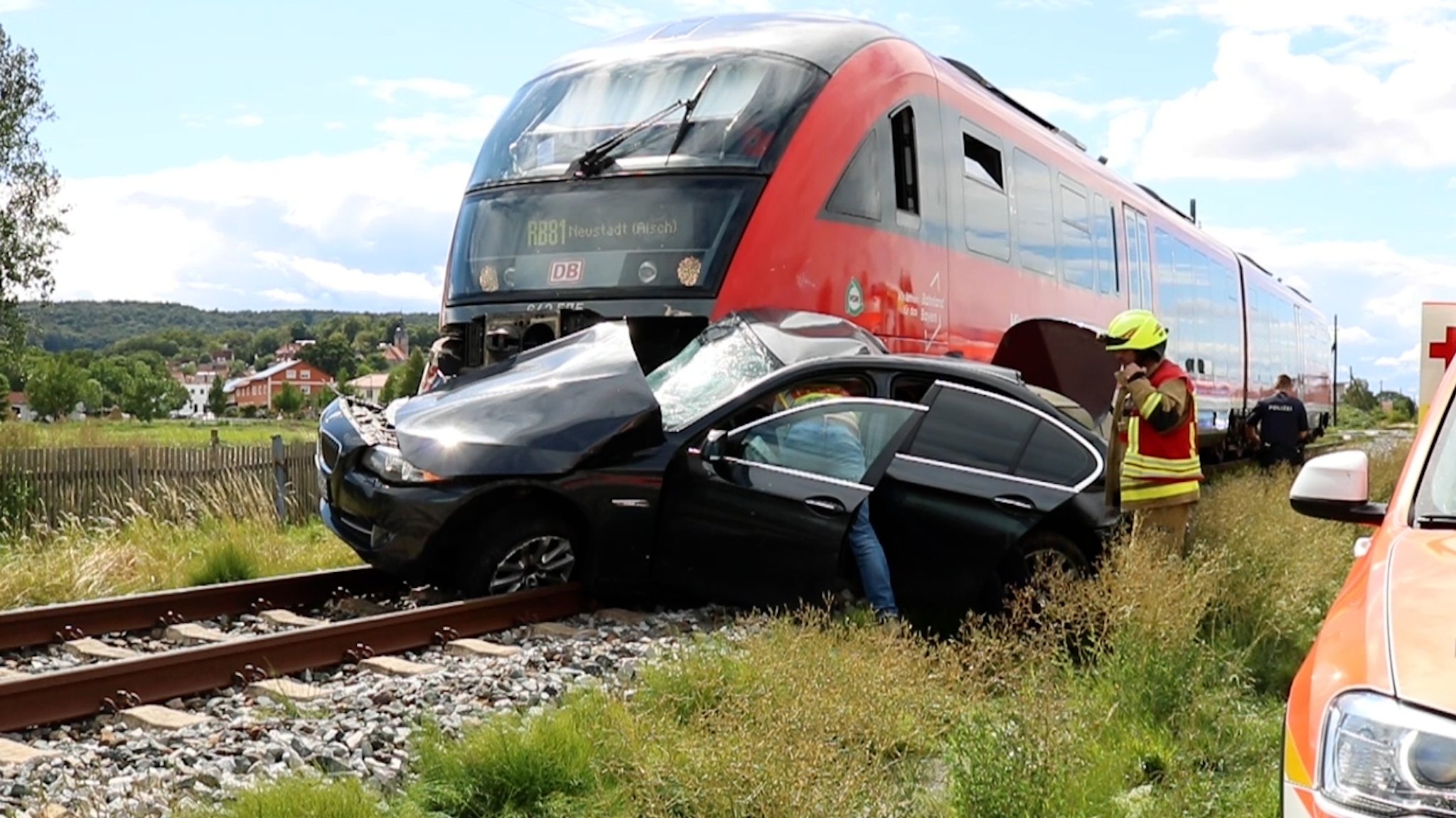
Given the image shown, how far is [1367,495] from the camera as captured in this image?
4.38 meters

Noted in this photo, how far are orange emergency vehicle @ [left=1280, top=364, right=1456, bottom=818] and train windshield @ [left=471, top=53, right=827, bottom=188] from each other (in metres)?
7.50

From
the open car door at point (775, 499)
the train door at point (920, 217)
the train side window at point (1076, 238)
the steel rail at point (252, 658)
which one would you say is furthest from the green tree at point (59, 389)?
the open car door at point (775, 499)

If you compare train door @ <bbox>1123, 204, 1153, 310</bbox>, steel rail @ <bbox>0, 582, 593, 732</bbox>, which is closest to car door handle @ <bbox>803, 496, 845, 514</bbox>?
steel rail @ <bbox>0, 582, 593, 732</bbox>

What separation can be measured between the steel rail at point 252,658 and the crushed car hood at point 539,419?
2.47 ft

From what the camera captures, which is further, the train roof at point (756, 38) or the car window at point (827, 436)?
the train roof at point (756, 38)

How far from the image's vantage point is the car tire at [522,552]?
339 inches

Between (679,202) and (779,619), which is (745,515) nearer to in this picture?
(779,619)

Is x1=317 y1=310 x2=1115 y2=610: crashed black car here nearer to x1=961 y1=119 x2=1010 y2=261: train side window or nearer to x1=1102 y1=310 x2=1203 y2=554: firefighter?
x1=1102 y1=310 x2=1203 y2=554: firefighter

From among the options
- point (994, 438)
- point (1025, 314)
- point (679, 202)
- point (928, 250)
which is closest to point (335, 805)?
point (994, 438)

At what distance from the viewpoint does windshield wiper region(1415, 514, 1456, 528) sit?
3.93 metres

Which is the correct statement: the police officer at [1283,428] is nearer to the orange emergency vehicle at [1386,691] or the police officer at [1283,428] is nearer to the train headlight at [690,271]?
the train headlight at [690,271]

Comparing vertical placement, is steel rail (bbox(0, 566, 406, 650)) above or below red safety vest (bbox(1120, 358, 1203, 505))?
below

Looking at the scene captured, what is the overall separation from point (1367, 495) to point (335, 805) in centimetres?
315

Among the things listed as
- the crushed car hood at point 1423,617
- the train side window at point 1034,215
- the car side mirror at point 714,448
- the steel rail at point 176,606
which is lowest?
the steel rail at point 176,606
